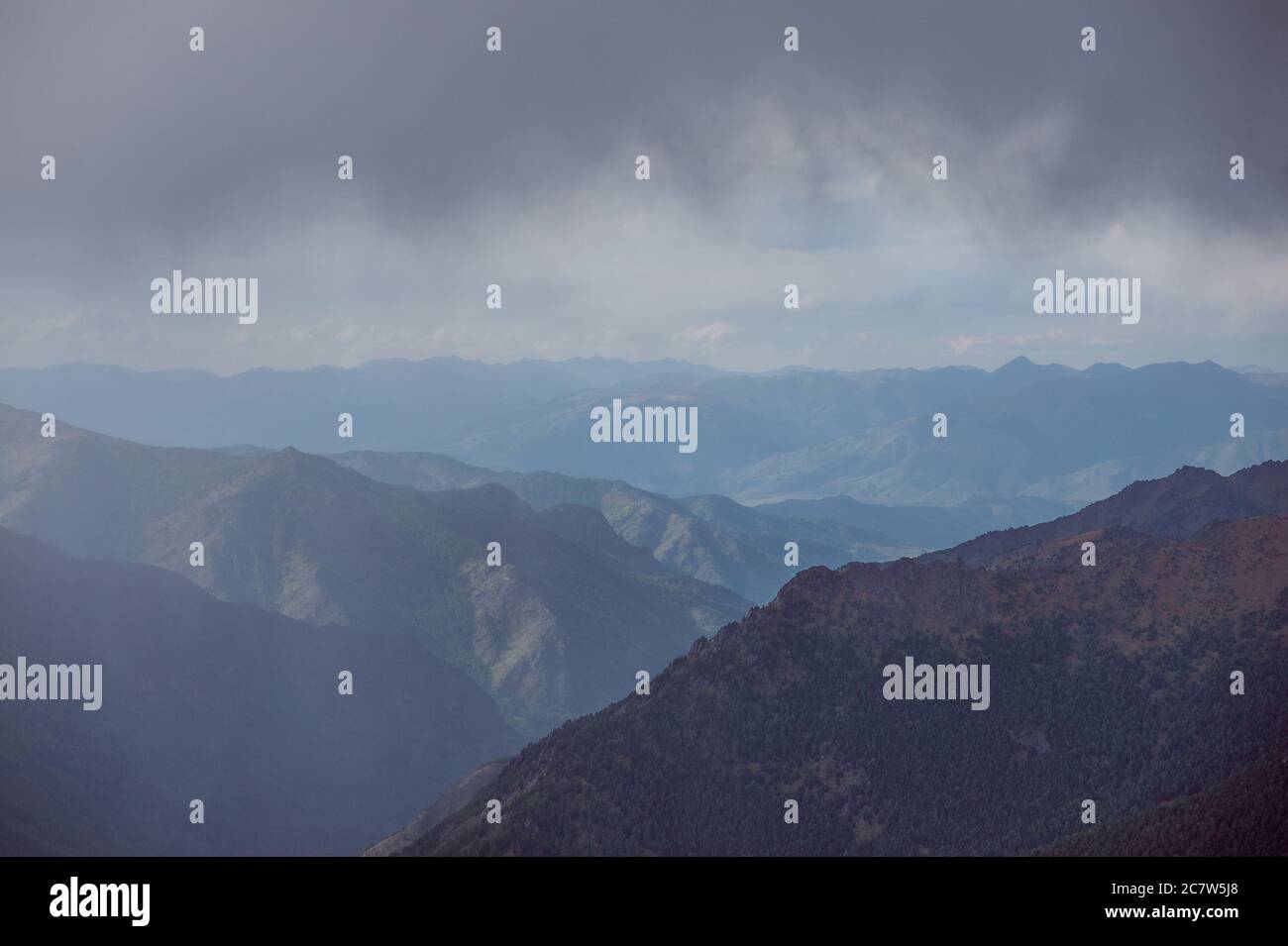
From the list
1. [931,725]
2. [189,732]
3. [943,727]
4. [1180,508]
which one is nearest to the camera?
[931,725]

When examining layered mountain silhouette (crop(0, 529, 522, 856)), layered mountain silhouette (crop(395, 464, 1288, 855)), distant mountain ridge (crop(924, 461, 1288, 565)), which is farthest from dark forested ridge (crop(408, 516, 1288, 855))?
distant mountain ridge (crop(924, 461, 1288, 565))

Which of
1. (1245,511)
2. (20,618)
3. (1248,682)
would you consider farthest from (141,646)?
(1245,511)

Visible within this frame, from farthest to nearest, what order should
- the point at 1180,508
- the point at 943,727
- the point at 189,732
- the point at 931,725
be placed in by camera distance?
the point at 1180,508, the point at 189,732, the point at 943,727, the point at 931,725

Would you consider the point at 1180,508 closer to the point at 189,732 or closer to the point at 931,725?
the point at 931,725

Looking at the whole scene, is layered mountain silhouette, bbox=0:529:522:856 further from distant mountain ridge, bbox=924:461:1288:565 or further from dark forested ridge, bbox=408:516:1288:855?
distant mountain ridge, bbox=924:461:1288:565

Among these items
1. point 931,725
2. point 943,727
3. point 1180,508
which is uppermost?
point 1180,508

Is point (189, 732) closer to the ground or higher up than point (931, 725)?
closer to the ground

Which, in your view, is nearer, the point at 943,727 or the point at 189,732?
the point at 943,727

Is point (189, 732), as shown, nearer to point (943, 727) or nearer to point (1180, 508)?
point (943, 727)

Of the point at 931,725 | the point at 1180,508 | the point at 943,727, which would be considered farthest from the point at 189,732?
the point at 1180,508
